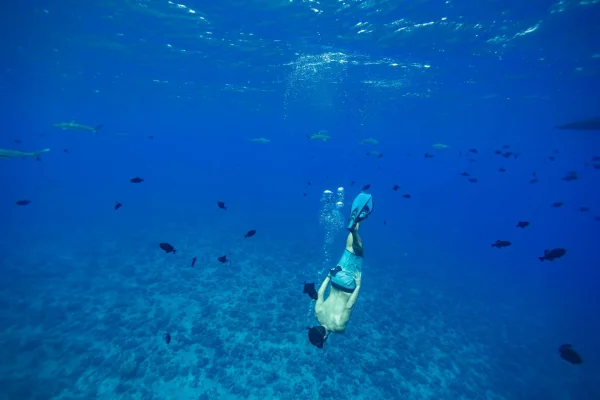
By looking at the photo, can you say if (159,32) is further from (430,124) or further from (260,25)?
(430,124)

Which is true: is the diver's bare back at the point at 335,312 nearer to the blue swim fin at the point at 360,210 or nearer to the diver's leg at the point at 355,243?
the diver's leg at the point at 355,243

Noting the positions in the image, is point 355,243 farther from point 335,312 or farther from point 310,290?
point 335,312

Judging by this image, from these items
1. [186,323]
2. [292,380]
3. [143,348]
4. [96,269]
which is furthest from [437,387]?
[96,269]

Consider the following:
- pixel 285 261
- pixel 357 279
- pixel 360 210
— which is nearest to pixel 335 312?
pixel 357 279

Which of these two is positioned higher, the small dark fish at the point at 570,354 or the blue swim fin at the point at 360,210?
the blue swim fin at the point at 360,210

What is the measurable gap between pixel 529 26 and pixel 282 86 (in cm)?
2032

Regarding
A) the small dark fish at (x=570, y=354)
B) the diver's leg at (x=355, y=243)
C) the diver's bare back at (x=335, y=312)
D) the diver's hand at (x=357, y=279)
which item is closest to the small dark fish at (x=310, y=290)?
the diver's bare back at (x=335, y=312)

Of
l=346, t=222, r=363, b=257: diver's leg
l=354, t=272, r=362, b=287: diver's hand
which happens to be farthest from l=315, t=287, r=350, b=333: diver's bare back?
l=346, t=222, r=363, b=257: diver's leg

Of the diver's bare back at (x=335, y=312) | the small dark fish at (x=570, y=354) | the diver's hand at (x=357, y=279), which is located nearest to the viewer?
the small dark fish at (x=570, y=354)

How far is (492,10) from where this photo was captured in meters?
12.6

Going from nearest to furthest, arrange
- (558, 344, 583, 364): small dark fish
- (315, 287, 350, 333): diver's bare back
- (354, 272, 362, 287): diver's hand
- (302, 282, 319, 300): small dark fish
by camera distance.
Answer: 1. (558, 344, 583, 364): small dark fish
2. (315, 287, 350, 333): diver's bare back
3. (302, 282, 319, 300): small dark fish
4. (354, 272, 362, 287): diver's hand

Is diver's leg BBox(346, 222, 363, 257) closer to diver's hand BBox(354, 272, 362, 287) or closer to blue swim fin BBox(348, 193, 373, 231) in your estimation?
blue swim fin BBox(348, 193, 373, 231)

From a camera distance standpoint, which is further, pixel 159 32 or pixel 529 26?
pixel 159 32

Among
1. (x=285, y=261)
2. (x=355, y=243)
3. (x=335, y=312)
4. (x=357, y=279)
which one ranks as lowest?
(x=285, y=261)
